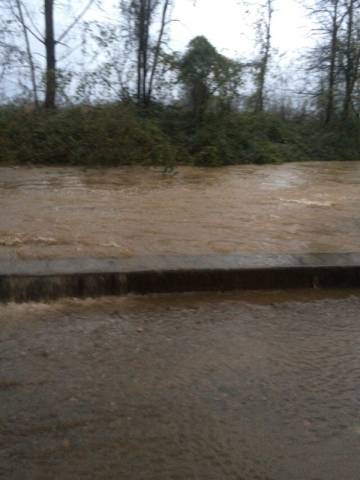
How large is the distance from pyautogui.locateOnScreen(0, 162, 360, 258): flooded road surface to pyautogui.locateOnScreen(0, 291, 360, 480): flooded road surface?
134 cm

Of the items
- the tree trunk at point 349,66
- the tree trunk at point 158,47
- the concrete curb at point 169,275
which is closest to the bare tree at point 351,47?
the tree trunk at point 349,66

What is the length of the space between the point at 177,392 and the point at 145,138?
11546mm

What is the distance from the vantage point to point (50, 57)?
15398 millimetres

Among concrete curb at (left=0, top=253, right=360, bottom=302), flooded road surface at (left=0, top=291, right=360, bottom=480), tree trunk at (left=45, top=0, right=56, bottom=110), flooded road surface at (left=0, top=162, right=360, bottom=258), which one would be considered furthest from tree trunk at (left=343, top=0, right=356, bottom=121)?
flooded road surface at (left=0, top=291, right=360, bottom=480)

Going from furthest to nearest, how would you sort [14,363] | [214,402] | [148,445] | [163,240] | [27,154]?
1. [27,154]
2. [163,240]
3. [14,363]
4. [214,402]
5. [148,445]

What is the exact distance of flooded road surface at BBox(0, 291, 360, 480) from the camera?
2201 millimetres

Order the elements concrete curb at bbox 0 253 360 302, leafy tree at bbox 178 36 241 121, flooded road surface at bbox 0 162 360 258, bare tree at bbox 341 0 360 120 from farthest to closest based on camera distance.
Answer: bare tree at bbox 341 0 360 120
leafy tree at bbox 178 36 241 121
flooded road surface at bbox 0 162 360 258
concrete curb at bbox 0 253 360 302

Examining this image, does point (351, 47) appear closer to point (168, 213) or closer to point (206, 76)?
point (206, 76)

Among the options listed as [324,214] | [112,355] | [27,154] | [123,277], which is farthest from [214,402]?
[27,154]

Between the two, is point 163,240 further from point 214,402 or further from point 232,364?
point 214,402

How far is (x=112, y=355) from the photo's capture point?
3.10m

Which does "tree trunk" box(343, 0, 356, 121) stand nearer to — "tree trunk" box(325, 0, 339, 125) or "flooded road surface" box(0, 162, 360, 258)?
"tree trunk" box(325, 0, 339, 125)

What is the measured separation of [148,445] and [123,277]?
1.99 metres

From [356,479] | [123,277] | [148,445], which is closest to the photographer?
[356,479]
